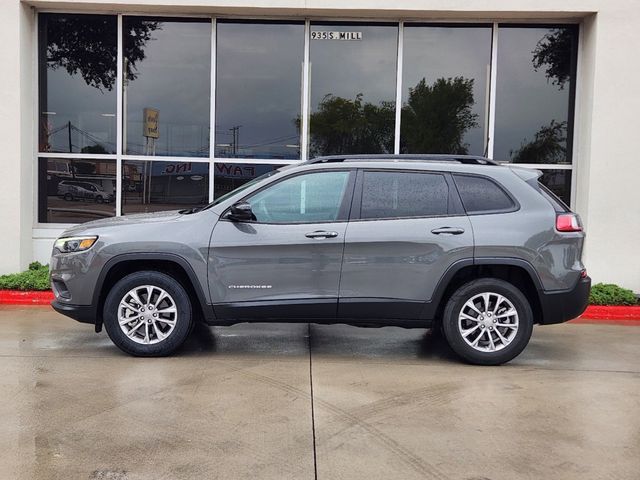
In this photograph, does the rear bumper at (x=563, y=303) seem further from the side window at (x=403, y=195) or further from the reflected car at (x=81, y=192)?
the reflected car at (x=81, y=192)

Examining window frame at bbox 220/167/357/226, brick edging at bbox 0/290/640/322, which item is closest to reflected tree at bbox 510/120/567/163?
brick edging at bbox 0/290/640/322

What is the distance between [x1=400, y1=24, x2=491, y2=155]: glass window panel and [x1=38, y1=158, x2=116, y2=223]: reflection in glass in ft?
15.2

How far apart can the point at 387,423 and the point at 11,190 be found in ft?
24.2

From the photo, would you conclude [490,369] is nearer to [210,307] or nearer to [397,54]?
[210,307]

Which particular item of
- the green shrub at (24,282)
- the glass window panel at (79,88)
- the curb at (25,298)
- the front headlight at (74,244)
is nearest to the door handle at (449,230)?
the front headlight at (74,244)

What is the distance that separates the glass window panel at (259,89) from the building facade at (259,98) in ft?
0.05

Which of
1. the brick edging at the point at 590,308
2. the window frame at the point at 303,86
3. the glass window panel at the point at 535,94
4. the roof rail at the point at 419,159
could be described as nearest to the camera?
the roof rail at the point at 419,159

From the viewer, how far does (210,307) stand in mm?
6258

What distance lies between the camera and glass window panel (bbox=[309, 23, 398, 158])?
10500 mm

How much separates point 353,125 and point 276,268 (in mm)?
4924

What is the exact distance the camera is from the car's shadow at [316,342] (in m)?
6.74

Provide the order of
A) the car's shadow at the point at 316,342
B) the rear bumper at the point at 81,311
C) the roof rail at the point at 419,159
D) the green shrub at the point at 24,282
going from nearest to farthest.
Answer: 1. the rear bumper at the point at 81,311
2. the roof rail at the point at 419,159
3. the car's shadow at the point at 316,342
4. the green shrub at the point at 24,282

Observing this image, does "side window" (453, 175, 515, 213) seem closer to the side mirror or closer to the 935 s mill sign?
the side mirror

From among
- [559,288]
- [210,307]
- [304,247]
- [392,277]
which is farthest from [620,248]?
[210,307]
